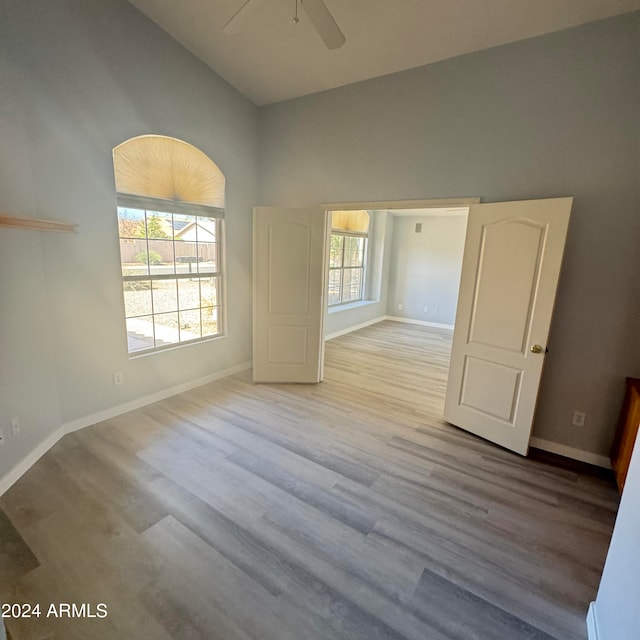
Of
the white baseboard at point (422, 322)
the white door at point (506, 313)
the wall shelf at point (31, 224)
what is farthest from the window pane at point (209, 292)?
the white baseboard at point (422, 322)

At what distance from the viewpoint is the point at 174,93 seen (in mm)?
3238

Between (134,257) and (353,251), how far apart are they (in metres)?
4.74

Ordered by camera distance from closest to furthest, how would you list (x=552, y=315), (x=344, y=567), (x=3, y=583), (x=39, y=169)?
(x=3, y=583)
(x=344, y=567)
(x=39, y=169)
(x=552, y=315)

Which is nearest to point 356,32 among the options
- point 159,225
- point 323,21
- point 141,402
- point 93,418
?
point 323,21

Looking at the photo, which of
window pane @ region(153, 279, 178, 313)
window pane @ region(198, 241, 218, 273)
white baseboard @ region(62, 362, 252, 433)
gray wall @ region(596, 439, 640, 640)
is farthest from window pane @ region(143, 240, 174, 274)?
gray wall @ region(596, 439, 640, 640)

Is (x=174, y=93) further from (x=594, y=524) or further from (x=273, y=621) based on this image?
(x=594, y=524)

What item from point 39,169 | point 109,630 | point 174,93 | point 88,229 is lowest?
point 109,630

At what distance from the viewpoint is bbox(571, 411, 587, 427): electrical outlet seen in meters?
2.77

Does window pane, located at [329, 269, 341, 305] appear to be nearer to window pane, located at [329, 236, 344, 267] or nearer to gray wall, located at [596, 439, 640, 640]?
window pane, located at [329, 236, 344, 267]

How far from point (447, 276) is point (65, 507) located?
7.28m

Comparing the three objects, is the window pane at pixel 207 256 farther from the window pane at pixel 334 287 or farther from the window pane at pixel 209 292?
the window pane at pixel 334 287

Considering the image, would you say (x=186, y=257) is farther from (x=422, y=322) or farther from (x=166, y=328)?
(x=422, y=322)

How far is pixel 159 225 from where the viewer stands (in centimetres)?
340

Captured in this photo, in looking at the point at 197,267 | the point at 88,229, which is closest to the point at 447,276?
the point at 197,267
